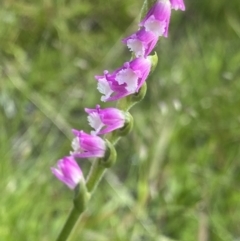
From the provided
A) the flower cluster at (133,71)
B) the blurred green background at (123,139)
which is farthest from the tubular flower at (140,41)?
the blurred green background at (123,139)

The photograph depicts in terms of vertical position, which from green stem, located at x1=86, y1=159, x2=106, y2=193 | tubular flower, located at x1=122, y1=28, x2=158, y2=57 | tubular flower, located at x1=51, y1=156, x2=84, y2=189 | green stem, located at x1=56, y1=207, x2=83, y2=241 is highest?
tubular flower, located at x1=122, y1=28, x2=158, y2=57

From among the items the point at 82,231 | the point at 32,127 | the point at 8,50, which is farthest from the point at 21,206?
the point at 8,50

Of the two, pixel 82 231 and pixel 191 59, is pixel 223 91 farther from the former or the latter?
pixel 82 231

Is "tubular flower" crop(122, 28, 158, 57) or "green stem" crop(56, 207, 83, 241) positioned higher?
"tubular flower" crop(122, 28, 158, 57)

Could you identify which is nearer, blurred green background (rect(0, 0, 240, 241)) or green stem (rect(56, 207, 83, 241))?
green stem (rect(56, 207, 83, 241))

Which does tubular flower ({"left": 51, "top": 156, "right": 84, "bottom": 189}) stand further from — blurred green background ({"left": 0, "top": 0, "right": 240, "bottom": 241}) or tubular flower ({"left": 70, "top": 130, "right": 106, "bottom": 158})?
blurred green background ({"left": 0, "top": 0, "right": 240, "bottom": 241})

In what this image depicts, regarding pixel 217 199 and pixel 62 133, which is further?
pixel 62 133

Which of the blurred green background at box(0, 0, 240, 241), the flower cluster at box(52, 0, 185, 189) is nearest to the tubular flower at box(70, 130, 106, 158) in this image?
the flower cluster at box(52, 0, 185, 189)

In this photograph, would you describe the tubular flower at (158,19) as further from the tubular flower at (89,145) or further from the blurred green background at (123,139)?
the blurred green background at (123,139)
